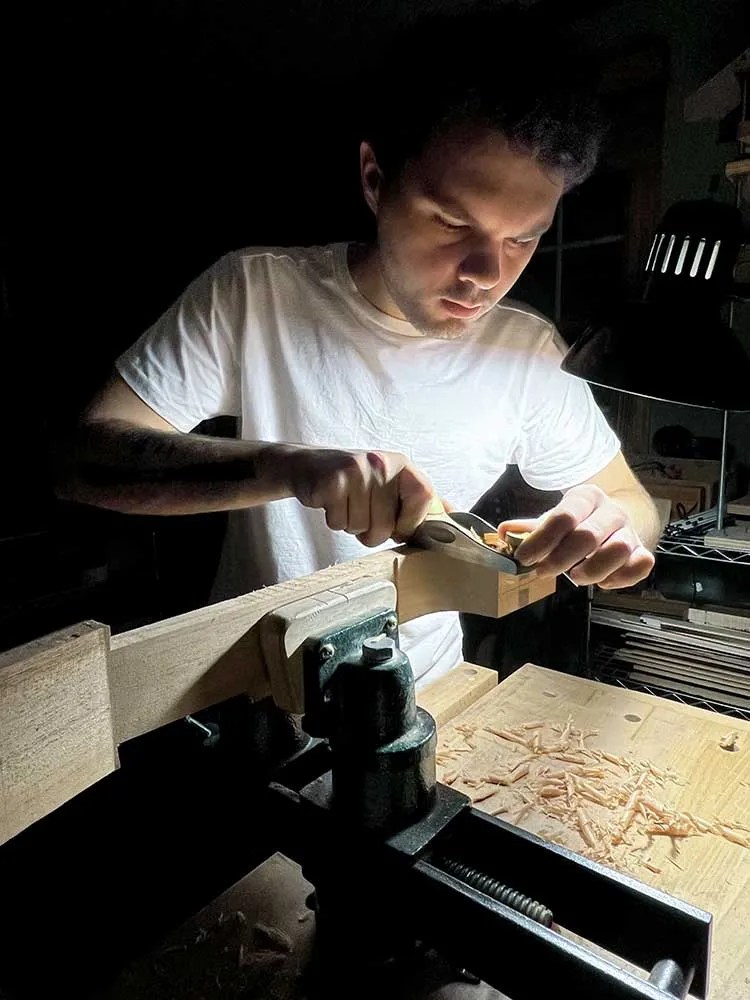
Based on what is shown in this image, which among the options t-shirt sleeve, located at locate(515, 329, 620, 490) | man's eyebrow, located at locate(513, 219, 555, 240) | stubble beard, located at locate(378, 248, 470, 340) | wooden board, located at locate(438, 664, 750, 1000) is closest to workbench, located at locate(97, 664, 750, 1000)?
wooden board, located at locate(438, 664, 750, 1000)

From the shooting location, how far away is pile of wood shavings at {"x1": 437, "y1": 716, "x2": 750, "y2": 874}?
81 centimetres

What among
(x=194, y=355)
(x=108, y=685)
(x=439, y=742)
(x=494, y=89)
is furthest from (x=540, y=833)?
(x=494, y=89)

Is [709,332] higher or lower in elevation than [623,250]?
lower

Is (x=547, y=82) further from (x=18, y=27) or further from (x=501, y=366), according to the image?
(x=18, y=27)

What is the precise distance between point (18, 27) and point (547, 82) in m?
0.84

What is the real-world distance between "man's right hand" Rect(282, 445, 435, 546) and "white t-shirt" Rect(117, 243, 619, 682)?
0.50 meters

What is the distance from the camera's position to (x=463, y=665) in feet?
4.23

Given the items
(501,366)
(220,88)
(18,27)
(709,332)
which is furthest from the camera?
(501,366)

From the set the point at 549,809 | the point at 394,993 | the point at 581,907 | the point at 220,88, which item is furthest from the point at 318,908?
the point at 220,88

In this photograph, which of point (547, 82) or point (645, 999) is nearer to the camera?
point (645, 999)

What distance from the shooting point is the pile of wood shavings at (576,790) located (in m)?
0.81

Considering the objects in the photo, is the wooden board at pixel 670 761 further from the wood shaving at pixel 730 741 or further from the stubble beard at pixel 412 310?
the stubble beard at pixel 412 310

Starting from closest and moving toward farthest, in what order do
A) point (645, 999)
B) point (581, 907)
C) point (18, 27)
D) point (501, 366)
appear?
point (645, 999), point (581, 907), point (18, 27), point (501, 366)

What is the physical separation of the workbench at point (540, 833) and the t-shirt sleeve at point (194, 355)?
683 mm
